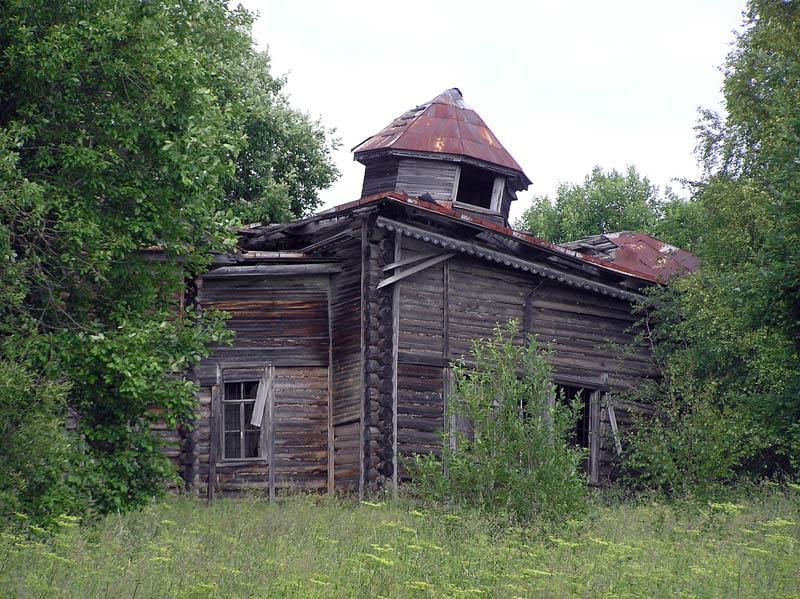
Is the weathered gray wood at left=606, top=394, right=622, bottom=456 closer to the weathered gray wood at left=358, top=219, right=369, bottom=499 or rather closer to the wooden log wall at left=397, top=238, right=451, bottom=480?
the wooden log wall at left=397, top=238, right=451, bottom=480

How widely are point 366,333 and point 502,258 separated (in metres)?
2.89

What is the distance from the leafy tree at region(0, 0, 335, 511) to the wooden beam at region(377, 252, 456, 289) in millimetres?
4838

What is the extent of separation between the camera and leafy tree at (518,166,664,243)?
150ft

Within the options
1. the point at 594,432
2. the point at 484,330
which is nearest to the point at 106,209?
the point at 484,330

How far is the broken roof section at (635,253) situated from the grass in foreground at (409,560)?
506 inches

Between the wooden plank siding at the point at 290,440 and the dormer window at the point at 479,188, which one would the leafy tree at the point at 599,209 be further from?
the wooden plank siding at the point at 290,440

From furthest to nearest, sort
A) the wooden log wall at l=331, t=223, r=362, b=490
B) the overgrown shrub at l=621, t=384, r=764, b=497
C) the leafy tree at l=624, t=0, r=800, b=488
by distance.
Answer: the wooden log wall at l=331, t=223, r=362, b=490
the overgrown shrub at l=621, t=384, r=764, b=497
the leafy tree at l=624, t=0, r=800, b=488

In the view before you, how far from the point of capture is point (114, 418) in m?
12.4

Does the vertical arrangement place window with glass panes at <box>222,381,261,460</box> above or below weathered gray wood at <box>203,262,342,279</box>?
below

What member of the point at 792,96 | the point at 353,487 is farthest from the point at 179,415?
the point at 792,96

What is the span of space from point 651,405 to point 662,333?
154cm

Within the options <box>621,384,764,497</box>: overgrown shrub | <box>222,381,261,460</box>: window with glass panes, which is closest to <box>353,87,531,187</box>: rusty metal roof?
<box>222,381,261,460</box>: window with glass panes

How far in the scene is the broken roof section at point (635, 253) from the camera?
25375mm

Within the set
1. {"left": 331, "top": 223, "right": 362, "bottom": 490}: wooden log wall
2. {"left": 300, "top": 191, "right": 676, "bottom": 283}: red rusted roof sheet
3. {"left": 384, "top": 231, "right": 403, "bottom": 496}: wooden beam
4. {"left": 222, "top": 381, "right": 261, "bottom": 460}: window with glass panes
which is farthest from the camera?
{"left": 222, "top": 381, "right": 261, "bottom": 460}: window with glass panes
